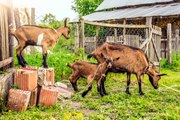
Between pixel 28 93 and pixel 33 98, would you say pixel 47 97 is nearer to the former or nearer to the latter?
pixel 33 98

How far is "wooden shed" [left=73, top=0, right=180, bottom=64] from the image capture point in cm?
1291

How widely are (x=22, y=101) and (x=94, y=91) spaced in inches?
126

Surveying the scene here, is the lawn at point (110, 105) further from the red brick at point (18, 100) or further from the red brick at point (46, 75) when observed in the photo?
the red brick at point (46, 75)

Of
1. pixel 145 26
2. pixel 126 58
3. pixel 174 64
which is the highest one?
pixel 145 26

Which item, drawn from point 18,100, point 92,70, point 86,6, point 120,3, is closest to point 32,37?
point 92,70

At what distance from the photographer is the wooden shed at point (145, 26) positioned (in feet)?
42.3

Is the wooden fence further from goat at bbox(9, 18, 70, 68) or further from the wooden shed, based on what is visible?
the wooden shed

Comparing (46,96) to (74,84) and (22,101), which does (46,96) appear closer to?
(22,101)

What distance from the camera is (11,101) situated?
652 centimetres

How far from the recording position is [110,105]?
7891mm

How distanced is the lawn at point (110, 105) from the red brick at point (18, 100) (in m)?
0.15

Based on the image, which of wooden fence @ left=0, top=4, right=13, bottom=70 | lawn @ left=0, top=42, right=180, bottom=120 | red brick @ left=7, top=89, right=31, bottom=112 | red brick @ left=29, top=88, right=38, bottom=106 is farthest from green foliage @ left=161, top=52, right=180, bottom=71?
red brick @ left=7, top=89, right=31, bottom=112

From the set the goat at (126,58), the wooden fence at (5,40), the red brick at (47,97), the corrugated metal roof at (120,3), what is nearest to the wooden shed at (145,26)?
the corrugated metal roof at (120,3)

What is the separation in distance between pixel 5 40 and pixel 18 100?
77.1 inches
